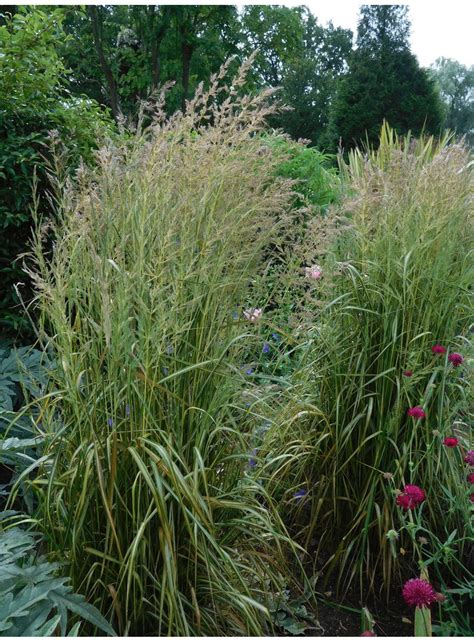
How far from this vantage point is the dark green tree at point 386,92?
1584 centimetres

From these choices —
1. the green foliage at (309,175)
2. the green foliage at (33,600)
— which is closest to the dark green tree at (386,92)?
the green foliage at (309,175)

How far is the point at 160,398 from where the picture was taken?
1850mm

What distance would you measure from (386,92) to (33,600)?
16529 millimetres

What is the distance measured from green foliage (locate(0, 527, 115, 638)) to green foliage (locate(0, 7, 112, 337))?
5.49 feet

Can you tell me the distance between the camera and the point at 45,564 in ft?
5.60

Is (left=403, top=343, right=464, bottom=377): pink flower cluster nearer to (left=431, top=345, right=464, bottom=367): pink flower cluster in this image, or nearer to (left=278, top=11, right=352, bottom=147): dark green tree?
(left=431, top=345, right=464, bottom=367): pink flower cluster

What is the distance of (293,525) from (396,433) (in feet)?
1.80

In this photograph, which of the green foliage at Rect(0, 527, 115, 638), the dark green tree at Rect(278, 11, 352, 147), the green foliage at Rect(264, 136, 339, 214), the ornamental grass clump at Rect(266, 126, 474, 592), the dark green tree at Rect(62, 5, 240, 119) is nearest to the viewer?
the green foliage at Rect(0, 527, 115, 638)

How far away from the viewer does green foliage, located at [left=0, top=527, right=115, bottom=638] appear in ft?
5.02

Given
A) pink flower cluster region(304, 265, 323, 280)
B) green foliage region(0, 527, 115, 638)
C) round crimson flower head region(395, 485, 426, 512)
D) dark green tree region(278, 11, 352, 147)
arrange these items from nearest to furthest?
green foliage region(0, 527, 115, 638) < round crimson flower head region(395, 485, 426, 512) < pink flower cluster region(304, 265, 323, 280) < dark green tree region(278, 11, 352, 147)

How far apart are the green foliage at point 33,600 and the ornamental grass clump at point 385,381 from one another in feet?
2.95

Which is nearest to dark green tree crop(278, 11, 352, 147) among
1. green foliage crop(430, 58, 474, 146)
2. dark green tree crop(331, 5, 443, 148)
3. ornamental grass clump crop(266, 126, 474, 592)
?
dark green tree crop(331, 5, 443, 148)

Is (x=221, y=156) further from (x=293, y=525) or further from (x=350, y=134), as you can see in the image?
(x=350, y=134)

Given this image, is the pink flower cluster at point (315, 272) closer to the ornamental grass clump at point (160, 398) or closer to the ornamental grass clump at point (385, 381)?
the ornamental grass clump at point (385, 381)
